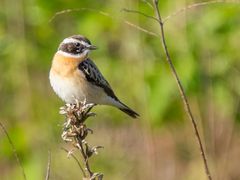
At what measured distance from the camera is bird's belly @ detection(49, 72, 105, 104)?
5.82 m

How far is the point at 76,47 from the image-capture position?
6.21 metres

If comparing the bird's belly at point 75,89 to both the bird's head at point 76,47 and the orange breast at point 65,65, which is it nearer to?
the orange breast at point 65,65

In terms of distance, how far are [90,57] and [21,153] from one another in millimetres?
1095

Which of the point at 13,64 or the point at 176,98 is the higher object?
the point at 13,64

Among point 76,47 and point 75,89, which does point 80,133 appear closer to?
point 75,89

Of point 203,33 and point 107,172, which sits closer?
point 203,33

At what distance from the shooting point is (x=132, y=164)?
22.9 feet

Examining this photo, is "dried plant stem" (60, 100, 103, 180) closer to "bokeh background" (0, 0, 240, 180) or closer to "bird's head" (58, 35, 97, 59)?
"bokeh background" (0, 0, 240, 180)

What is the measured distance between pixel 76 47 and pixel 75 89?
0.44m

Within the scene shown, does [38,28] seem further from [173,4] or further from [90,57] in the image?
[173,4]

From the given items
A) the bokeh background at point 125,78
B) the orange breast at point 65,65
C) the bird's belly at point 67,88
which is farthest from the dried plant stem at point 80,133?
the orange breast at point 65,65

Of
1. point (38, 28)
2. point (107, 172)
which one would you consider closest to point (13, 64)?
point (38, 28)

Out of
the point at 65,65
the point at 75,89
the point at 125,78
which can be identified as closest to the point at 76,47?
the point at 65,65

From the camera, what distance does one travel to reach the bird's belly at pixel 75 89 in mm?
5820
